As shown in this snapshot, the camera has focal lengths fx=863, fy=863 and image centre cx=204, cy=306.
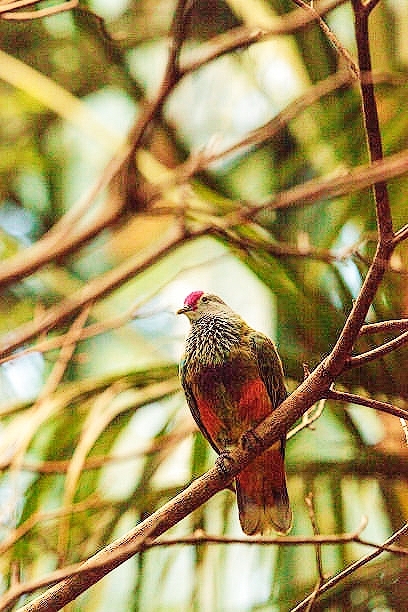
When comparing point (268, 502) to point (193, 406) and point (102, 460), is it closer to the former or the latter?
point (193, 406)

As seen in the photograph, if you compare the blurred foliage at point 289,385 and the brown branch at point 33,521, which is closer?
the brown branch at point 33,521

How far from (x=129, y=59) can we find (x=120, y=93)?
126 millimetres

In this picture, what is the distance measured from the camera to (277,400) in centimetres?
199

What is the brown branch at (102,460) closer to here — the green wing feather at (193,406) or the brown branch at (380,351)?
the green wing feather at (193,406)

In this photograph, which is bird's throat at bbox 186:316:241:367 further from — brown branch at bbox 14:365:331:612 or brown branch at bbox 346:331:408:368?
brown branch at bbox 346:331:408:368

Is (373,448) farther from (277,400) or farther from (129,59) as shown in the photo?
(129,59)

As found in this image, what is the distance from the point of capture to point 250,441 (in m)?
1.59

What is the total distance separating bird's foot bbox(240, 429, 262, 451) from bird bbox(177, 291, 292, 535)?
0.26 m

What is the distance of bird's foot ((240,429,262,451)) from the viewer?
1470 millimetres

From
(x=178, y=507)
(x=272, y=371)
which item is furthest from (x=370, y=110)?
(x=272, y=371)

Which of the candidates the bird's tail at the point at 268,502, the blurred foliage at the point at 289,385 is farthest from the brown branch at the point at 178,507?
the bird's tail at the point at 268,502

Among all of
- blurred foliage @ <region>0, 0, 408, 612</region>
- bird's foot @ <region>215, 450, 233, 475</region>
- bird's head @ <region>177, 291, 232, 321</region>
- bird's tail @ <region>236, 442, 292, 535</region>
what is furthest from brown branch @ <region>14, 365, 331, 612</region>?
bird's head @ <region>177, 291, 232, 321</region>

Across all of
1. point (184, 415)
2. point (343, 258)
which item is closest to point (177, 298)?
point (184, 415)

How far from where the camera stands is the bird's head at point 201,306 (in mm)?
2322
